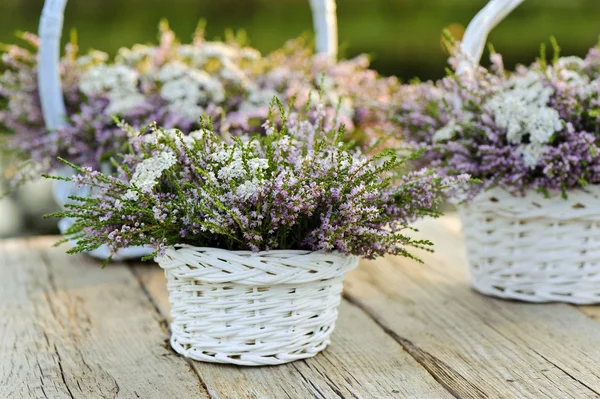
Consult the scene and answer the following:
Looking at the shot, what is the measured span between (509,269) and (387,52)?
7868 mm

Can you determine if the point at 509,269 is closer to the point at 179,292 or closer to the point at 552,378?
the point at 552,378

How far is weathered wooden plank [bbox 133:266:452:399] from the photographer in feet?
5.01

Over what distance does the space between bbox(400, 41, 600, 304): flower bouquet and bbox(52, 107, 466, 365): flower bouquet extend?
324 millimetres

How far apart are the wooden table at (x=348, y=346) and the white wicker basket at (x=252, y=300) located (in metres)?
0.05

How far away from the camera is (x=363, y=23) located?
994 cm

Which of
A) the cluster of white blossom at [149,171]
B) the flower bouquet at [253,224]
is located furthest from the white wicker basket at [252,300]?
the cluster of white blossom at [149,171]

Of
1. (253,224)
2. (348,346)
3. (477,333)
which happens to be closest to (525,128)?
(477,333)

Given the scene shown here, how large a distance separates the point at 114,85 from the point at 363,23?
7.86 m

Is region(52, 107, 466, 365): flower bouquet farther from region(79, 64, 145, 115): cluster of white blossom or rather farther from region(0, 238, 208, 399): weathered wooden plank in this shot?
region(79, 64, 145, 115): cluster of white blossom

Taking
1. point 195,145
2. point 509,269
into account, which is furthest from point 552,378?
point 195,145

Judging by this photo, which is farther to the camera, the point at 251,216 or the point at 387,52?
the point at 387,52

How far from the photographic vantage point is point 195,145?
1.56 metres

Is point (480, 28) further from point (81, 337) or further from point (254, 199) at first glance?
point (81, 337)

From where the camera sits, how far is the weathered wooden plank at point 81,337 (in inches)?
62.0
